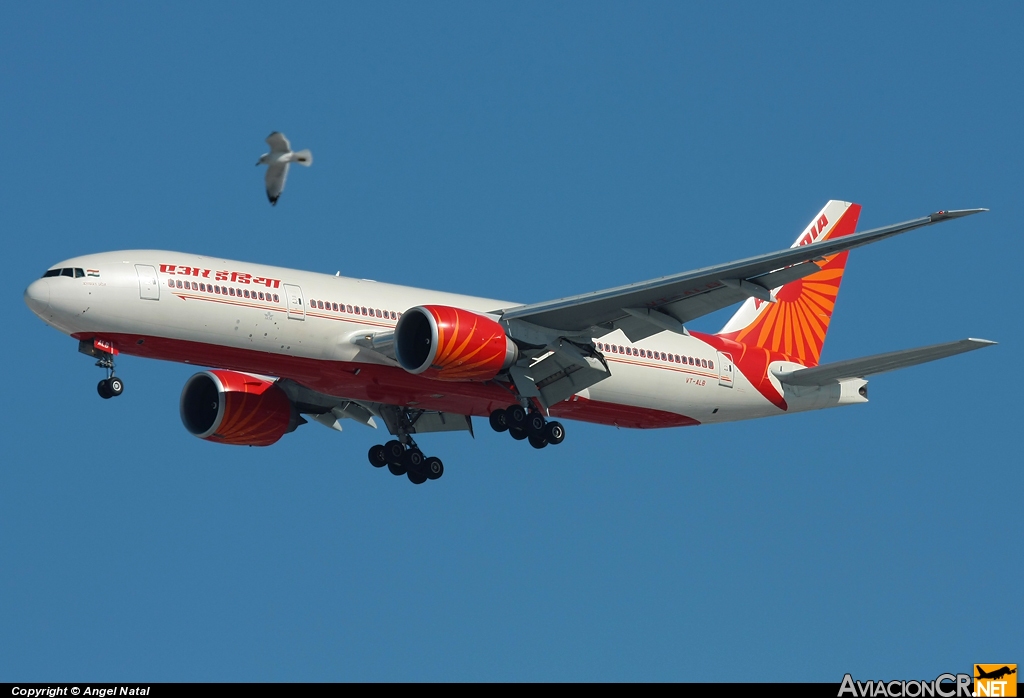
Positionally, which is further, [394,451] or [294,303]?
[394,451]

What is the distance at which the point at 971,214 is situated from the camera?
110 ft

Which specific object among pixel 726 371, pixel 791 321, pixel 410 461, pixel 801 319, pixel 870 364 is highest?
pixel 801 319

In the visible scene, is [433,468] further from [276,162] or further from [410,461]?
[276,162]

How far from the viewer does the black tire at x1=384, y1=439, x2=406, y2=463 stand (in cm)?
4834

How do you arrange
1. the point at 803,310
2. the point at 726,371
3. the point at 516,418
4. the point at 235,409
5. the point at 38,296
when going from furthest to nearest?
the point at 803,310 → the point at 726,371 → the point at 235,409 → the point at 516,418 → the point at 38,296

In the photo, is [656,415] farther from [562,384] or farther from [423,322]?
[423,322]

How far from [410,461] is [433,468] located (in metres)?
0.74

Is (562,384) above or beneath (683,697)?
above

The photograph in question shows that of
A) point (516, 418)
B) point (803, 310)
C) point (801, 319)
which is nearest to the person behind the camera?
point (516, 418)

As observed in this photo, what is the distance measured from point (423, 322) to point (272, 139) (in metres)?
10.7

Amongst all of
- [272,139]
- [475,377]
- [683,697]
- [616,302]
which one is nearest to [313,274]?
[475,377]

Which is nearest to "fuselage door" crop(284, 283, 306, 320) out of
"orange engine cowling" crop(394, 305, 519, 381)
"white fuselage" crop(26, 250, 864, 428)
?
"white fuselage" crop(26, 250, 864, 428)

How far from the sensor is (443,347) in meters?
40.6

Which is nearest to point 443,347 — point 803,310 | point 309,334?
point 309,334
